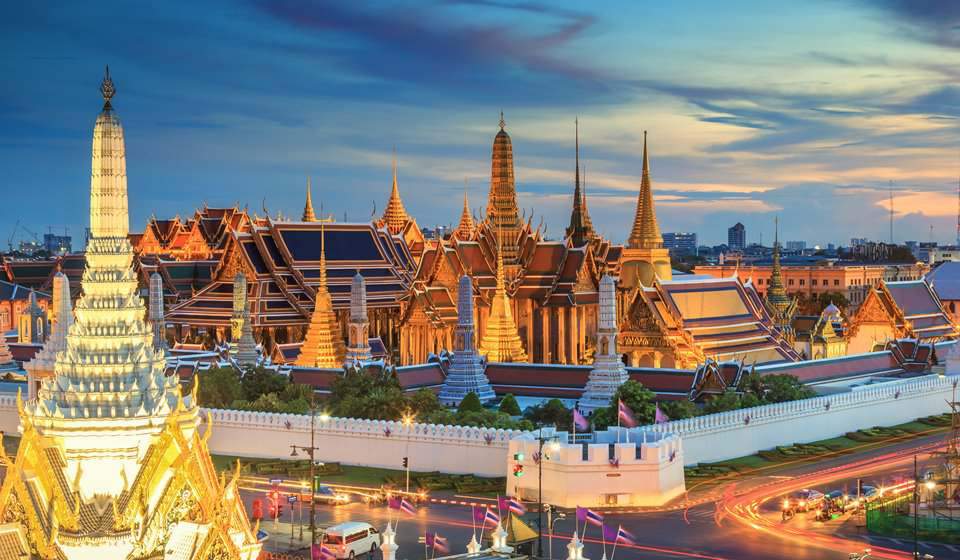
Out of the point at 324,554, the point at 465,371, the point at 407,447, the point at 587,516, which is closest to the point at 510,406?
the point at 465,371

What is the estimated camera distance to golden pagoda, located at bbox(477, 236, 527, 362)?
5703 centimetres

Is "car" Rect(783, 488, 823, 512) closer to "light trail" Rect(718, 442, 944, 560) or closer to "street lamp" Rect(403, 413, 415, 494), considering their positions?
"light trail" Rect(718, 442, 944, 560)

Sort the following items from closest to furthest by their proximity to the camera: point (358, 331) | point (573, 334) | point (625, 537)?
point (625, 537) < point (358, 331) < point (573, 334)

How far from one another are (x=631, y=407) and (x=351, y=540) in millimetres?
15932

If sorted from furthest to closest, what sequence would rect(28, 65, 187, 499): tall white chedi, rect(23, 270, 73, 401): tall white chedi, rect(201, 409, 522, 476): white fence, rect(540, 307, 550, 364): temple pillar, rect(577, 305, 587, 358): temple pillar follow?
rect(577, 305, 587, 358): temple pillar < rect(540, 307, 550, 364): temple pillar < rect(23, 270, 73, 401): tall white chedi < rect(201, 409, 522, 476): white fence < rect(28, 65, 187, 499): tall white chedi

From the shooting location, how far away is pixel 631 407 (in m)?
42.9

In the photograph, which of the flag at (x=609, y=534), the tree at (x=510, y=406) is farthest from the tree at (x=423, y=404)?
the flag at (x=609, y=534)

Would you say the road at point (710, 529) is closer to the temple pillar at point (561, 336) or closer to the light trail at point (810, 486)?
the light trail at point (810, 486)

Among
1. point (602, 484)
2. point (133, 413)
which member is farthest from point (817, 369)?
point (133, 413)

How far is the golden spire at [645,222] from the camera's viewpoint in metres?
72.1

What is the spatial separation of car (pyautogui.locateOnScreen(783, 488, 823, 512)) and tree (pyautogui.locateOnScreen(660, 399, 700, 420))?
7.05 m

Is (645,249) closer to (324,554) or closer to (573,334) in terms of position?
(573,334)

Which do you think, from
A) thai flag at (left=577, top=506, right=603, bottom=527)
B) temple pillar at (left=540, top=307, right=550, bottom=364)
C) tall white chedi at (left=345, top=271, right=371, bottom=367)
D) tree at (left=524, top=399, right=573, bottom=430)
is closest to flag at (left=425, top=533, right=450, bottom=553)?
thai flag at (left=577, top=506, right=603, bottom=527)

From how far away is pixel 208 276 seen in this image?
85750 mm
